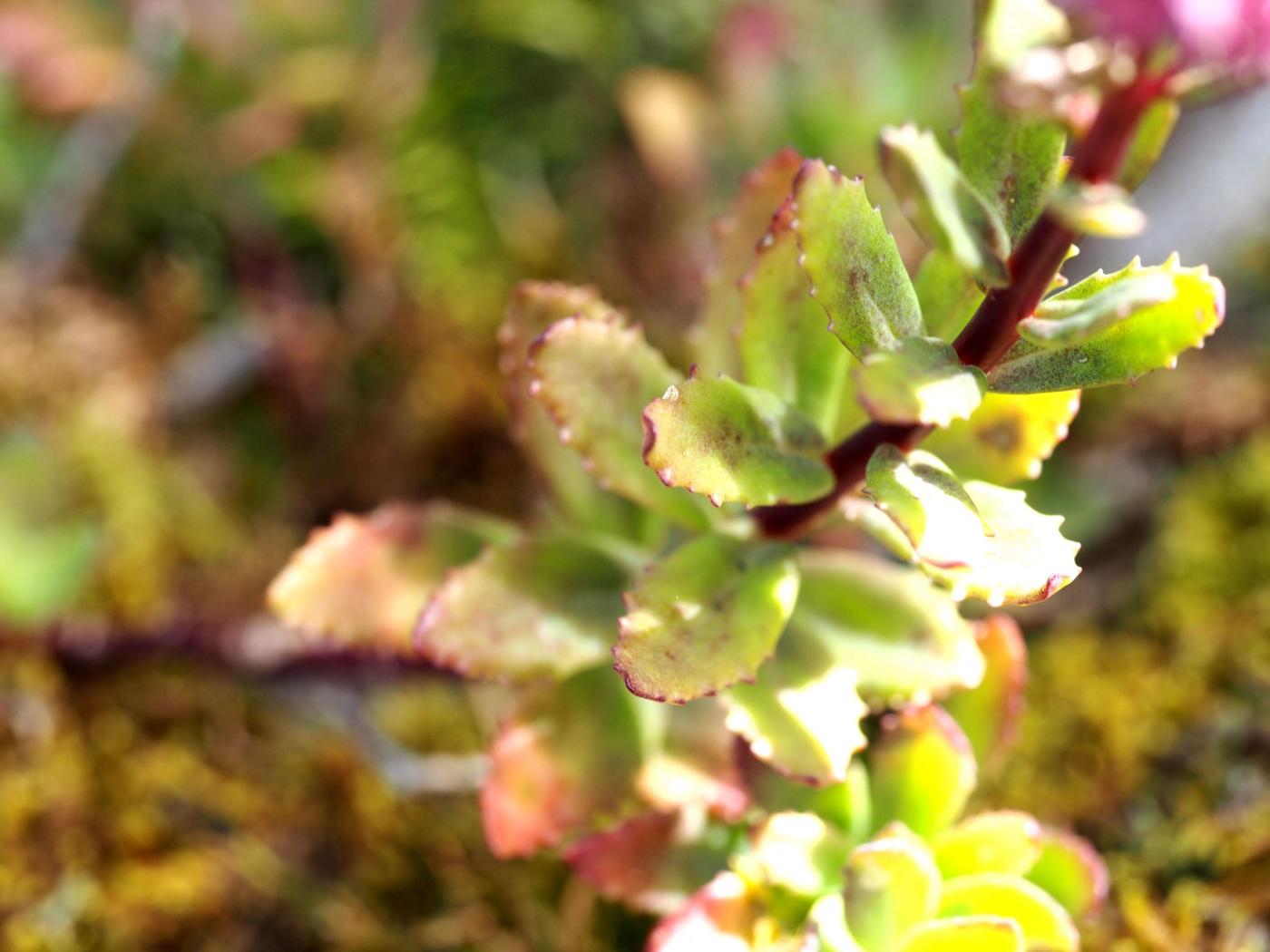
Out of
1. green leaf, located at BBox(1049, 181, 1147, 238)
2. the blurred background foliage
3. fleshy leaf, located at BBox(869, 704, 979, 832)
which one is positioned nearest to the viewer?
green leaf, located at BBox(1049, 181, 1147, 238)

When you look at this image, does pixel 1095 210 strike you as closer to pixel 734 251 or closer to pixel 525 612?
pixel 734 251

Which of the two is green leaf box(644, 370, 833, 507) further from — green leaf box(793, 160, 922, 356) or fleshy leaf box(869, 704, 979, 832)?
fleshy leaf box(869, 704, 979, 832)

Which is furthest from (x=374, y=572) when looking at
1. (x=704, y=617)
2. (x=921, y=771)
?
(x=921, y=771)

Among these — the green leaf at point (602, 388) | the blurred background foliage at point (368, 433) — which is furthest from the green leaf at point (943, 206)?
the blurred background foliage at point (368, 433)

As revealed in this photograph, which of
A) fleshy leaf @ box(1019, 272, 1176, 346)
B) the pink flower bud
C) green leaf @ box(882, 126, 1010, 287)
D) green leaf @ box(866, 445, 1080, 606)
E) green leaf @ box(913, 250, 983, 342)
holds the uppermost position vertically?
the pink flower bud

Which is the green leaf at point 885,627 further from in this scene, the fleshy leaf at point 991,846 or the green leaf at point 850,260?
the green leaf at point 850,260

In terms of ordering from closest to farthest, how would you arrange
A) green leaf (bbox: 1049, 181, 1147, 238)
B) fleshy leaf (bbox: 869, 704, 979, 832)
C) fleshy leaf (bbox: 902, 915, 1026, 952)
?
1. green leaf (bbox: 1049, 181, 1147, 238)
2. fleshy leaf (bbox: 902, 915, 1026, 952)
3. fleshy leaf (bbox: 869, 704, 979, 832)

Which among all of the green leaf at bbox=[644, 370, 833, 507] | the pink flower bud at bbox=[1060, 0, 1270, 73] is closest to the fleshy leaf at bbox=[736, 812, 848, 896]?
the green leaf at bbox=[644, 370, 833, 507]
